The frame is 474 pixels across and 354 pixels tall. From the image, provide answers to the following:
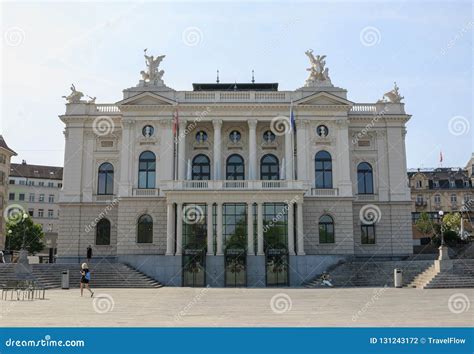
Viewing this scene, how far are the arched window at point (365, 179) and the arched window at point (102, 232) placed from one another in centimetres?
2371

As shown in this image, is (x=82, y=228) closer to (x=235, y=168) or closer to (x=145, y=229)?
(x=145, y=229)

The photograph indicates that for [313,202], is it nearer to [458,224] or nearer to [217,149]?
[217,149]

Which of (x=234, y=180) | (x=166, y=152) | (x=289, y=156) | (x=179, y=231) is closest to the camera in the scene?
(x=179, y=231)

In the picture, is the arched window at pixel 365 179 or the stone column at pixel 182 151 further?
the arched window at pixel 365 179

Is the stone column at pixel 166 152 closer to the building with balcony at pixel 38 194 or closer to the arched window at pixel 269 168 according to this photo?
the arched window at pixel 269 168

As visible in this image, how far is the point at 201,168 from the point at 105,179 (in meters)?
9.13

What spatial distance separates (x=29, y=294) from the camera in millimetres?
26484

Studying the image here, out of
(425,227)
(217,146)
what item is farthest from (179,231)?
(425,227)

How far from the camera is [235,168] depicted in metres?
49.4

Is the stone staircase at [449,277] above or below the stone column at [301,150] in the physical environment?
below

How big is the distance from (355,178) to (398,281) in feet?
52.5

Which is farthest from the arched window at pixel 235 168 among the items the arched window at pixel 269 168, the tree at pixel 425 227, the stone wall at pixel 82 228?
the tree at pixel 425 227

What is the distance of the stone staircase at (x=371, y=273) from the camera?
127 ft

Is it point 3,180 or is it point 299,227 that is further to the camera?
point 3,180
